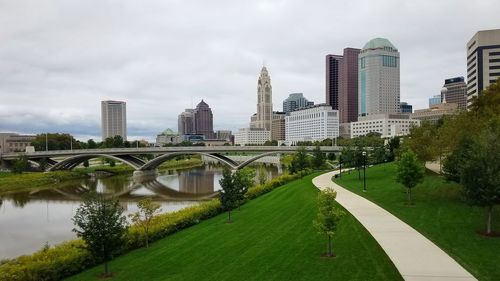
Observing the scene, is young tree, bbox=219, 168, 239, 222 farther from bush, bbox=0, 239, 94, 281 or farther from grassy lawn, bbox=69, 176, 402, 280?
bush, bbox=0, 239, 94, 281

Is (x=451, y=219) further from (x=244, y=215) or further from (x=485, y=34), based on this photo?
(x=485, y=34)

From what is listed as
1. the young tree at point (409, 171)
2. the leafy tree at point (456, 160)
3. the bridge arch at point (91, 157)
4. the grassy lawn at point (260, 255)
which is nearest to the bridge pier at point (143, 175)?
the bridge arch at point (91, 157)

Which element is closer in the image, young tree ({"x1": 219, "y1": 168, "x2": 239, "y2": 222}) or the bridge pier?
young tree ({"x1": 219, "y1": 168, "x2": 239, "y2": 222})

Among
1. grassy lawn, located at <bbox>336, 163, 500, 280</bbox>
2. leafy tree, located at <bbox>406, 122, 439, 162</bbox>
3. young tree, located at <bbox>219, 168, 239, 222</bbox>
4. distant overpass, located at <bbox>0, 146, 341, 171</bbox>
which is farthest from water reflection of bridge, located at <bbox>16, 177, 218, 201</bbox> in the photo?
A: grassy lawn, located at <bbox>336, 163, 500, 280</bbox>

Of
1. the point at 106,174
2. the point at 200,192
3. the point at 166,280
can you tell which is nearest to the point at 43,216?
the point at 200,192

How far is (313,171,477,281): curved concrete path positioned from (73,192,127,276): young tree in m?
10.6

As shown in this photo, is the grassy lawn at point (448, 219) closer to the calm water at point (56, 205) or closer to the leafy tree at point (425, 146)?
the leafy tree at point (425, 146)

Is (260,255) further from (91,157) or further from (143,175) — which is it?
(91,157)

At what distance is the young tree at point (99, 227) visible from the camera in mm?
15859

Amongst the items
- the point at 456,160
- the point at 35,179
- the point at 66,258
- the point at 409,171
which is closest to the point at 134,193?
the point at 35,179

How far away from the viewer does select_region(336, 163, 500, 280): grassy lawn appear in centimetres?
1357

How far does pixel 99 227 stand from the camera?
15891 millimetres

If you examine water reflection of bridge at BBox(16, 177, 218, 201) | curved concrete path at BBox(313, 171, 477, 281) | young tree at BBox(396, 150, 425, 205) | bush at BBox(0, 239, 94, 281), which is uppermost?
young tree at BBox(396, 150, 425, 205)

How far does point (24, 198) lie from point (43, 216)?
1678 centimetres
